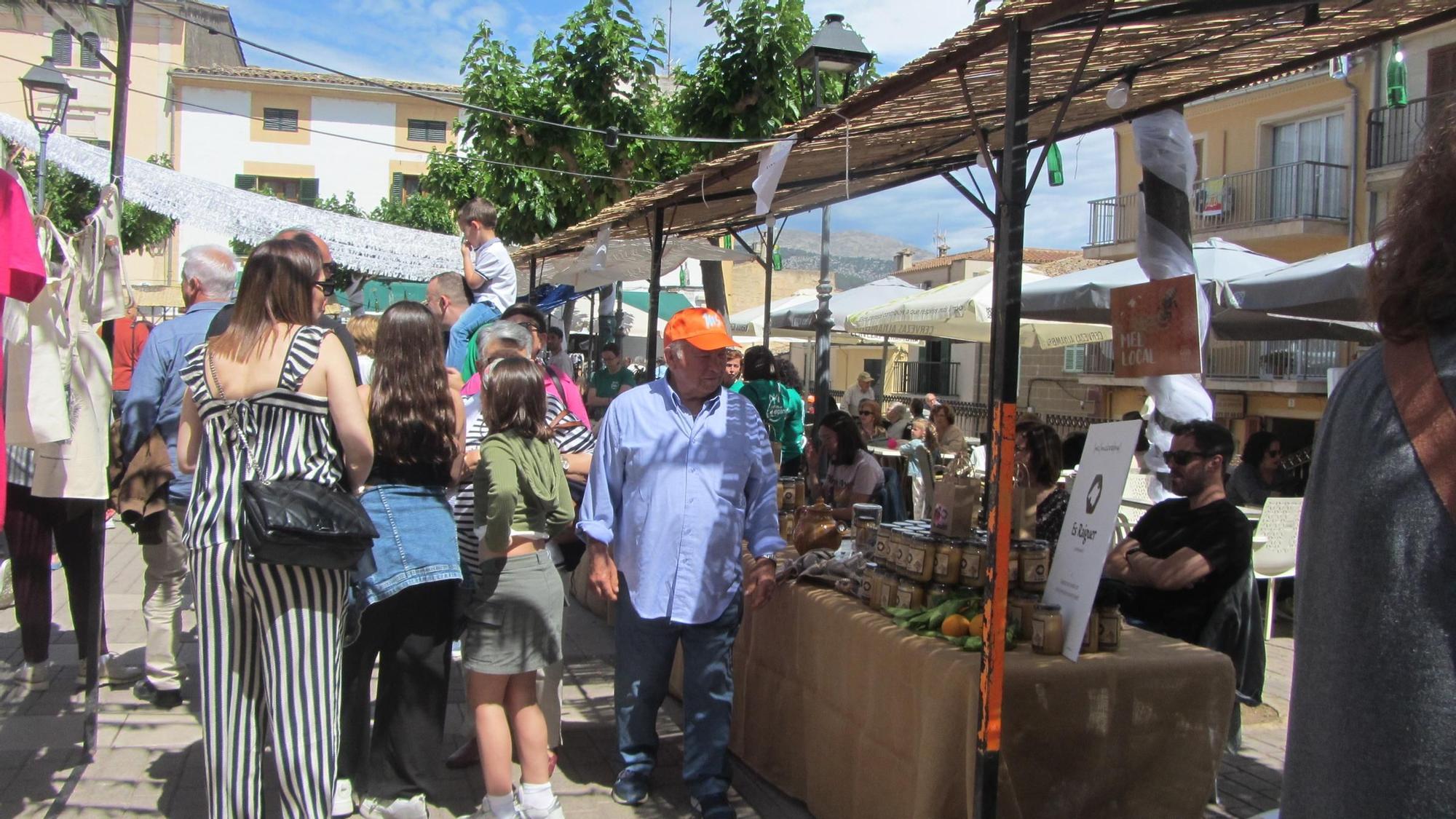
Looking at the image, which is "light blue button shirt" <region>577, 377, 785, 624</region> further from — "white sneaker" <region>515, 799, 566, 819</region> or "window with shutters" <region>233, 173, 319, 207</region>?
"window with shutters" <region>233, 173, 319, 207</region>

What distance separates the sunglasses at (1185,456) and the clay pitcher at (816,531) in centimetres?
138

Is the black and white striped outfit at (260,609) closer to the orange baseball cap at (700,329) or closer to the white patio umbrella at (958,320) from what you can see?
the orange baseball cap at (700,329)

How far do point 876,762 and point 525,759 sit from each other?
1.15 meters

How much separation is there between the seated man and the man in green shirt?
8780 mm

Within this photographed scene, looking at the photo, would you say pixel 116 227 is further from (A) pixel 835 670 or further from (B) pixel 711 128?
(B) pixel 711 128

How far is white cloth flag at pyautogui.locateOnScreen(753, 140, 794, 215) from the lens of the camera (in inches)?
175

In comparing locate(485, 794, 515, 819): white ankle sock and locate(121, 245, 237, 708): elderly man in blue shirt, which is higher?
locate(121, 245, 237, 708): elderly man in blue shirt

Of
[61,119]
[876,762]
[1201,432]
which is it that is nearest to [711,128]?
[61,119]

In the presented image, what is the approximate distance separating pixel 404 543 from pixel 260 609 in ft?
2.26

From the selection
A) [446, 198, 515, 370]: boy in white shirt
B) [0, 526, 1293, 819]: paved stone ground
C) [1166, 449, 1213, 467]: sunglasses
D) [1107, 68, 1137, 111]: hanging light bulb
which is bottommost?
[0, 526, 1293, 819]: paved stone ground

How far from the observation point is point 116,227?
4.30m

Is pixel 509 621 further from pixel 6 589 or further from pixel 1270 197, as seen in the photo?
pixel 1270 197

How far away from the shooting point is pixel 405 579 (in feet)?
11.9

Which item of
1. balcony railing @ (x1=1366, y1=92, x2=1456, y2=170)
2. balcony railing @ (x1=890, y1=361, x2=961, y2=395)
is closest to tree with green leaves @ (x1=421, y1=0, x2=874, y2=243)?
balcony railing @ (x1=1366, y1=92, x2=1456, y2=170)
